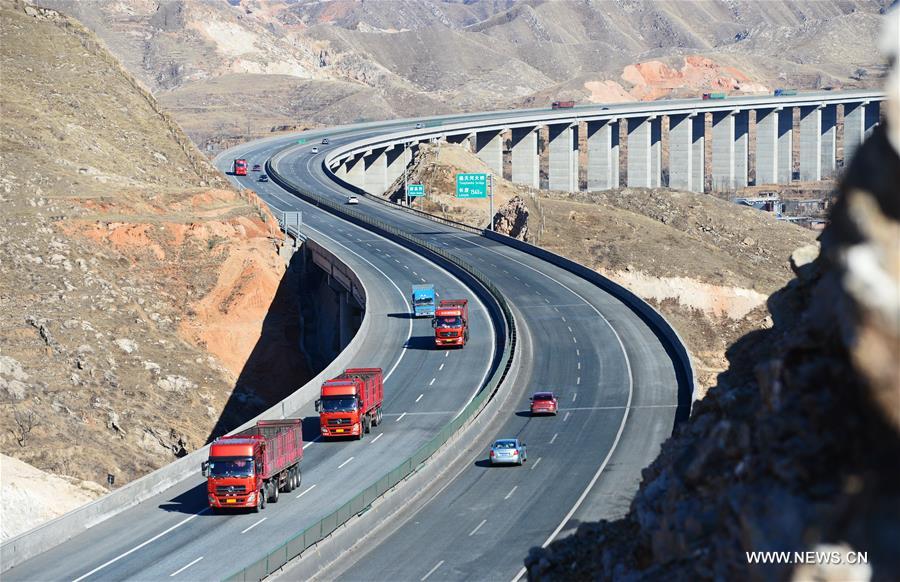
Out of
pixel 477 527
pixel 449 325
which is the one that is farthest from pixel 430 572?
pixel 449 325

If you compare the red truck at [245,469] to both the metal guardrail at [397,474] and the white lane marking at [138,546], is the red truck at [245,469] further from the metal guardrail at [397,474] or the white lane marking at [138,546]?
the metal guardrail at [397,474]

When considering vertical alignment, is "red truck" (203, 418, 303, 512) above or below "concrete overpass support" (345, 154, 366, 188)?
below

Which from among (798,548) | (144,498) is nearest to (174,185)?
(144,498)

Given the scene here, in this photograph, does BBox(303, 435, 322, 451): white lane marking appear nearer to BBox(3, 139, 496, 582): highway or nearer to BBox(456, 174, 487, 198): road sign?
BBox(3, 139, 496, 582): highway

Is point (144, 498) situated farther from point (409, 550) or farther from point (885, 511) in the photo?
point (885, 511)

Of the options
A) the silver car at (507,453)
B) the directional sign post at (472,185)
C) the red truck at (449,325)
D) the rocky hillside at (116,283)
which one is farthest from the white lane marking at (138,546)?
the directional sign post at (472,185)

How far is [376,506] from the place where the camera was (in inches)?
1861

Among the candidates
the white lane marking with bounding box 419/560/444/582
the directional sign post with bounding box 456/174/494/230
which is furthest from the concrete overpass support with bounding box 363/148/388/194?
the white lane marking with bounding box 419/560/444/582

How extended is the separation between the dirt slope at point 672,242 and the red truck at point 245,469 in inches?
1656

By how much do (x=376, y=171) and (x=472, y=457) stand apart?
134584 millimetres

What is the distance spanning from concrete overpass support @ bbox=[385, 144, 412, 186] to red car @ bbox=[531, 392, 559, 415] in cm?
12046

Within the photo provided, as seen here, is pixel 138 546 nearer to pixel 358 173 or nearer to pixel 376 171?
pixel 358 173

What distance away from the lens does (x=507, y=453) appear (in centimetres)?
5575

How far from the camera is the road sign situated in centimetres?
13012
